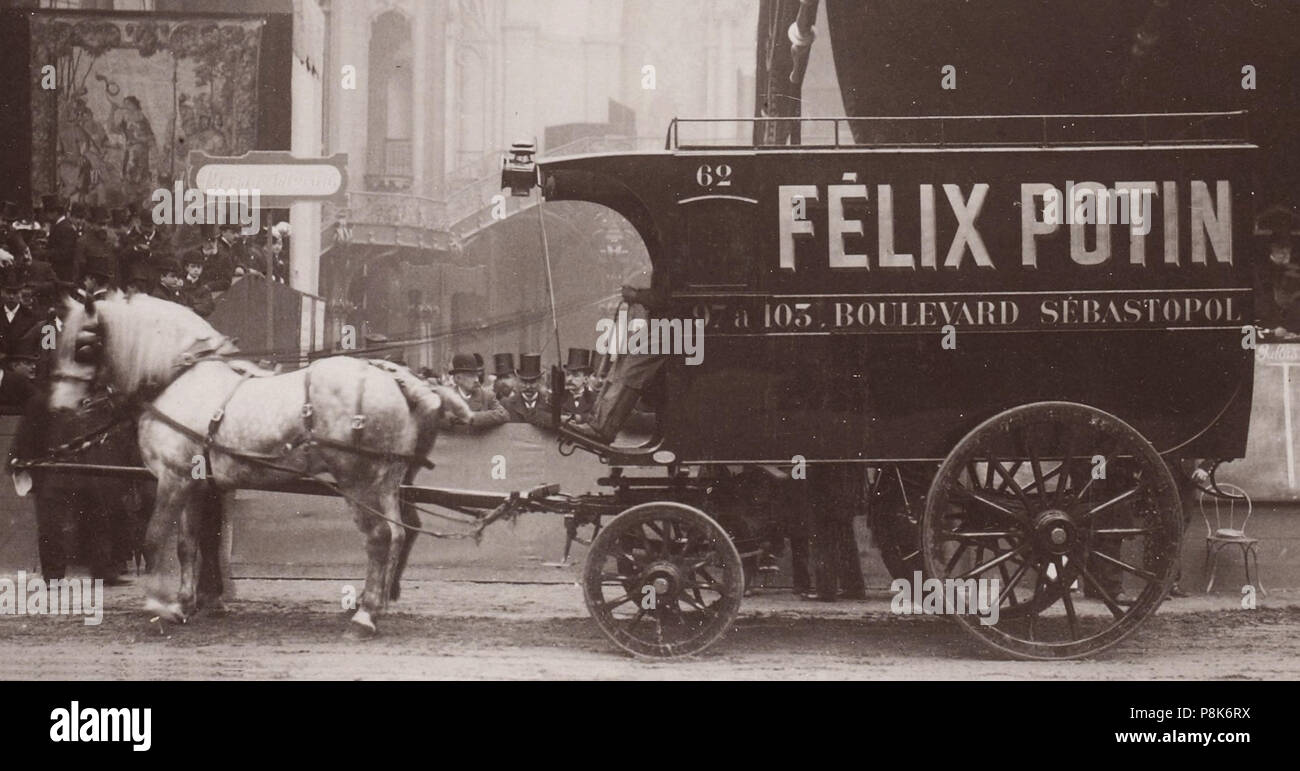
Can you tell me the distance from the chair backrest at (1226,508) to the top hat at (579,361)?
4.07 metres

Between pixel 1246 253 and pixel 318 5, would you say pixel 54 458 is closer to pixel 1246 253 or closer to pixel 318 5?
pixel 318 5

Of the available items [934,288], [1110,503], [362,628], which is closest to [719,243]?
[934,288]

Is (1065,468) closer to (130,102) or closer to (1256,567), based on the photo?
(1256,567)

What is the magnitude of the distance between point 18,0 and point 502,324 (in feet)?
12.1

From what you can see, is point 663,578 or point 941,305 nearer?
point 663,578

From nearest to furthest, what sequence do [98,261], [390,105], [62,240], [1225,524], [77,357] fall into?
[77,357] → [98,261] → [62,240] → [1225,524] → [390,105]

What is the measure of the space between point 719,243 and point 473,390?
1986mm

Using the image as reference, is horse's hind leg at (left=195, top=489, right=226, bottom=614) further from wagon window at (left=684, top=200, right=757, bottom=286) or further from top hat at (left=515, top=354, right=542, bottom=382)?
wagon window at (left=684, top=200, right=757, bottom=286)

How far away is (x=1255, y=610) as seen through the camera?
7.10 m

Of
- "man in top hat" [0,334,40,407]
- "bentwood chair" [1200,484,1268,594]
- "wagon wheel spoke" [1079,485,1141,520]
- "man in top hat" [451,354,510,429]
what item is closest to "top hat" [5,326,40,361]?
"man in top hat" [0,334,40,407]

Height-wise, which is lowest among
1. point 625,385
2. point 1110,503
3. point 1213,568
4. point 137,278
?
point 1213,568

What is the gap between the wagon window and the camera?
6.04 meters

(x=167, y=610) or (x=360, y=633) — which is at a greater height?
(x=167, y=610)

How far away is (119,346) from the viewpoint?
6.36 metres
